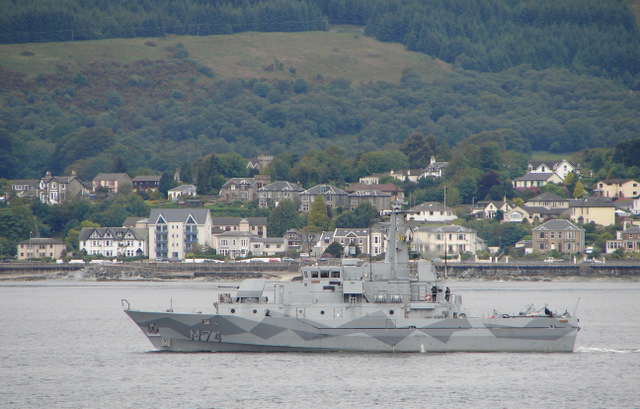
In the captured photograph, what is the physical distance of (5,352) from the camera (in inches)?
2108

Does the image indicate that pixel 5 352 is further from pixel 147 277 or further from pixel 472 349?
pixel 147 277

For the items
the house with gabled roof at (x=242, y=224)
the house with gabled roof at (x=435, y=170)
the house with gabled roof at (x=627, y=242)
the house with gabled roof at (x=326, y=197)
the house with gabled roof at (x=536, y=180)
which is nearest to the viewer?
the house with gabled roof at (x=627, y=242)

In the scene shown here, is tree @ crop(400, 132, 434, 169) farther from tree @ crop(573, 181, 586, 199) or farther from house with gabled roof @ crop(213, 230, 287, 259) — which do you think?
house with gabled roof @ crop(213, 230, 287, 259)

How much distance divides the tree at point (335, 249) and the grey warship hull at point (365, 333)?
71.9 meters

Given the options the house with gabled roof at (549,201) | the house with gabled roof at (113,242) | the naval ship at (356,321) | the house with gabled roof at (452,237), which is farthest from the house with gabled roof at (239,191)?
the naval ship at (356,321)

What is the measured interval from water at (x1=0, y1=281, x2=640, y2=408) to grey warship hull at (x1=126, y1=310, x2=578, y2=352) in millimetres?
593

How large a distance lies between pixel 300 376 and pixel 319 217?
3933 inches

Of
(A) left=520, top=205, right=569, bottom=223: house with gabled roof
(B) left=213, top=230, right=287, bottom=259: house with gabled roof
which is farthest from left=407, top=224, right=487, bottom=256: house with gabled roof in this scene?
(A) left=520, top=205, right=569, bottom=223: house with gabled roof

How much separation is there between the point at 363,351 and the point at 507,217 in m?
102

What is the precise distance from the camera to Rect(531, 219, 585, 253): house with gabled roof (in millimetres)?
130000

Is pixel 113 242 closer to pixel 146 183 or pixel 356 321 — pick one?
pixel 146 183

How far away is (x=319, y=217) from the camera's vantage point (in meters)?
145

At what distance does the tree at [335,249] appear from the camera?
12250 cm

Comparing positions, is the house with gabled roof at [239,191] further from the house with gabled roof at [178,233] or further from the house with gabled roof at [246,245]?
the house with gabled roof at [246,245]
